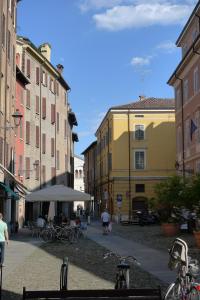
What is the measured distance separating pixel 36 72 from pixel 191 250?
32872mm

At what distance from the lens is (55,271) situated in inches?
584

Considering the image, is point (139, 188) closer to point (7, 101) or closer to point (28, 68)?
point (28, 68)

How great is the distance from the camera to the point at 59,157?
57.9m

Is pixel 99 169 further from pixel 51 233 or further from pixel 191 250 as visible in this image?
pixel 191 250

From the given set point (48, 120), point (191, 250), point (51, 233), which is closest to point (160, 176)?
point (48, 120)

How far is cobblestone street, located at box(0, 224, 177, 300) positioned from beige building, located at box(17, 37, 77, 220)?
68.6ft

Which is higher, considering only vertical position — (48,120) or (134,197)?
(48,120)

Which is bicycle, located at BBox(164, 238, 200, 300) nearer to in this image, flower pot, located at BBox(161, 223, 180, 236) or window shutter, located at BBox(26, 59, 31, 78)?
flower pot, located at BBox(161, 223, 180, 236)

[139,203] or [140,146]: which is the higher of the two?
[140,146]

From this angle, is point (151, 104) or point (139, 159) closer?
point (139, 159)

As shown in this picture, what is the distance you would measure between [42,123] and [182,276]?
145ft

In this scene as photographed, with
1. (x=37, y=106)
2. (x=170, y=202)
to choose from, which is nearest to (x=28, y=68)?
(x=37, y=106)

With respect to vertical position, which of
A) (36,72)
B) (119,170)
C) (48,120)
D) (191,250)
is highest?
(36,72)

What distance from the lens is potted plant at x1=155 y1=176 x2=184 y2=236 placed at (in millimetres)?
28984
